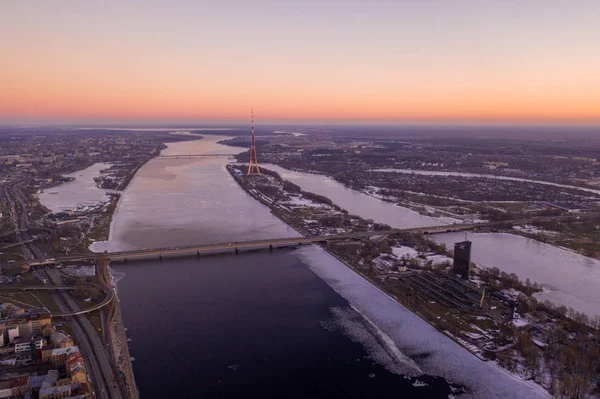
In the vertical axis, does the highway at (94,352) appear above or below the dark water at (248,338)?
above

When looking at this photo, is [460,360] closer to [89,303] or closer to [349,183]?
[89,303]

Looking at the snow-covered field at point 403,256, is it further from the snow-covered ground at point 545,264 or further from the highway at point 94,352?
the highway at point 94,352

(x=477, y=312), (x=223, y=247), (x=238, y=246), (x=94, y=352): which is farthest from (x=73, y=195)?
(x=477, y=312)

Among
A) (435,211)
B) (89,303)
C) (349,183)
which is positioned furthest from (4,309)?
(349,183)

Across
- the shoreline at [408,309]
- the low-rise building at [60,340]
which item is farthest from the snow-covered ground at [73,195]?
the low-rise building at [60,340]

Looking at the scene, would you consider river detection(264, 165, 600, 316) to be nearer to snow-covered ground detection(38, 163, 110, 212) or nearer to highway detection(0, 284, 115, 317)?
highway detection(0, 284, 115, 317)
